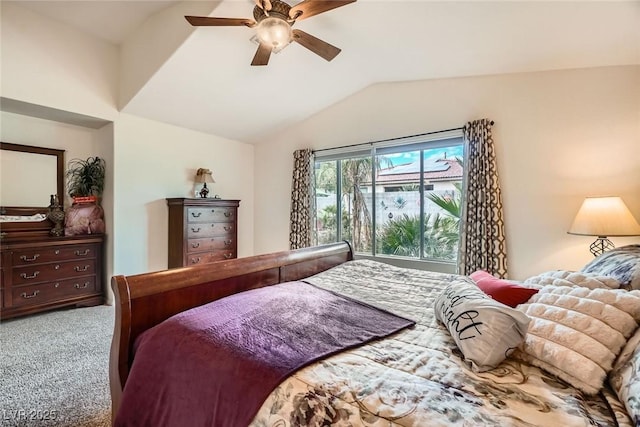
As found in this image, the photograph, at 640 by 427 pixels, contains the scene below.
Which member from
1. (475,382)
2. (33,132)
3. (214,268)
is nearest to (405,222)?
(214,268)

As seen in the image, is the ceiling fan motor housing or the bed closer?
the bed

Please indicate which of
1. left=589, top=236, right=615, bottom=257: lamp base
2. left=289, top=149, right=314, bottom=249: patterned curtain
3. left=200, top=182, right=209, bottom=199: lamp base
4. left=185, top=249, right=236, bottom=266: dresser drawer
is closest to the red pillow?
left=589, top=236, right=615, bottom=257: lamp base

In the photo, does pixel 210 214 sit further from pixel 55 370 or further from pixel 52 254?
pixel 55 370

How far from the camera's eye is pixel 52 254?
10.4 ft

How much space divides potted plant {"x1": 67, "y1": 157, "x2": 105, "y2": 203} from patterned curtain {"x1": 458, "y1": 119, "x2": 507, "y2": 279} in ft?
14.1

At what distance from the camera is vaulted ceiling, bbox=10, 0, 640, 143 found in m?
2.21

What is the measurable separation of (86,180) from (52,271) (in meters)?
1.08

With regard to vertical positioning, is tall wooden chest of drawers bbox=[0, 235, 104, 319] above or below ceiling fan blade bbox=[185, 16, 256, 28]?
below

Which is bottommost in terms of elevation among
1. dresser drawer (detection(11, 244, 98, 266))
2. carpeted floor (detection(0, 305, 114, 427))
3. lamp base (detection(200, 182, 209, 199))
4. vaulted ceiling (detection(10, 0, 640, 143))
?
carpeted floor (detection(0, 305, 114, 427))

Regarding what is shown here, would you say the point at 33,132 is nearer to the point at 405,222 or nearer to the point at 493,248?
the point at 405,222

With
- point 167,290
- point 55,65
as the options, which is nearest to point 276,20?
point 167,290

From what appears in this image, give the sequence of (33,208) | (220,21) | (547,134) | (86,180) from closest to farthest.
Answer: (220,21)
(547,134)
(33,208)
(86,180)

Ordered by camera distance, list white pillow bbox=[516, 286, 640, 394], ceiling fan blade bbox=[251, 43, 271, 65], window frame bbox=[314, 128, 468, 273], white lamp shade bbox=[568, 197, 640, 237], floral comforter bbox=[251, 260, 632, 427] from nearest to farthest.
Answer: floral comforter bbox=[251, 260, 632, 427]
white pillow bbox=[516, 286, 640, 394]
white lamp shade bbox=[568, 197, 640, 237]
ceiling fan blade bbox=[251, 43, 271, 65]
window frame bbox=[314, 128, 468, 273]

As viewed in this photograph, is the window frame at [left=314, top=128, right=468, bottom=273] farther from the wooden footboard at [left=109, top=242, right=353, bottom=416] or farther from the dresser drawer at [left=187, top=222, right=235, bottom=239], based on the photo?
the wooden footboard at [left=109, top=242, right=353, bottom=416]
